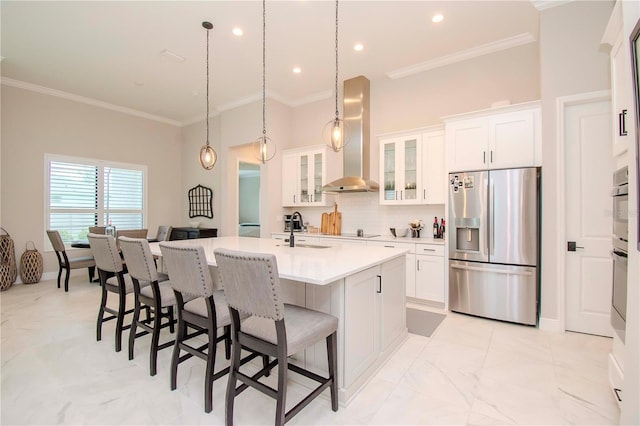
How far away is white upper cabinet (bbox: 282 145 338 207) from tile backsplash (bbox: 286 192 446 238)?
0.31m

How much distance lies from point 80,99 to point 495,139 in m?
6.89

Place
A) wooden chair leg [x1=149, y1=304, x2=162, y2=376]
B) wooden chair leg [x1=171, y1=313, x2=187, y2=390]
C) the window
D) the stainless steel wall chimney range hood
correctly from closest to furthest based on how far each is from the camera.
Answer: wooden chair leg [x1=171, y1=313, x2=187, y2=390] → wooden chair leg [x1=149, y1=304, x2=162, y2=376] → the stainless steel wall chimney range hood → the window

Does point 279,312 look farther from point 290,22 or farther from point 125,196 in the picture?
point 125,196

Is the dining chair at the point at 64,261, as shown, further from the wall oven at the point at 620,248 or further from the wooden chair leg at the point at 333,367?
the wall oven at the point at 620,248

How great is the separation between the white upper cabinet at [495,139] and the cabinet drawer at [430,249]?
0.97 meters

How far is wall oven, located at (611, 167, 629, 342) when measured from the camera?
1.75 metres

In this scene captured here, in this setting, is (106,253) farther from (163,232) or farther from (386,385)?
(163,232)

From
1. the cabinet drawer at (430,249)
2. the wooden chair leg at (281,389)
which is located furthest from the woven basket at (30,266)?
the cabinet drawer at (430,249)

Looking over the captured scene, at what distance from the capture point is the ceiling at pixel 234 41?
126 inches

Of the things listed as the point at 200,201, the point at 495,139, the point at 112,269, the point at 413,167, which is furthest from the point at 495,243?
the point at 200,201

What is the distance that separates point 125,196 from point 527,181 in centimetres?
696

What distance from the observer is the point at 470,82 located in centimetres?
412

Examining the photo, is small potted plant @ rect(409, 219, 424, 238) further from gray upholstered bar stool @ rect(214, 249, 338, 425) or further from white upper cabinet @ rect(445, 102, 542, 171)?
gray upholstered bar stool @ rect(214, 249, 338, 425)

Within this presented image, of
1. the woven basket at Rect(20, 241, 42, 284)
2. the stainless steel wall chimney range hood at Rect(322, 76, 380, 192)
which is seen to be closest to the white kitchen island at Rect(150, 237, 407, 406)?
the stainless steel wall chimney range hood at Rect(322, 76, 380, 192)
